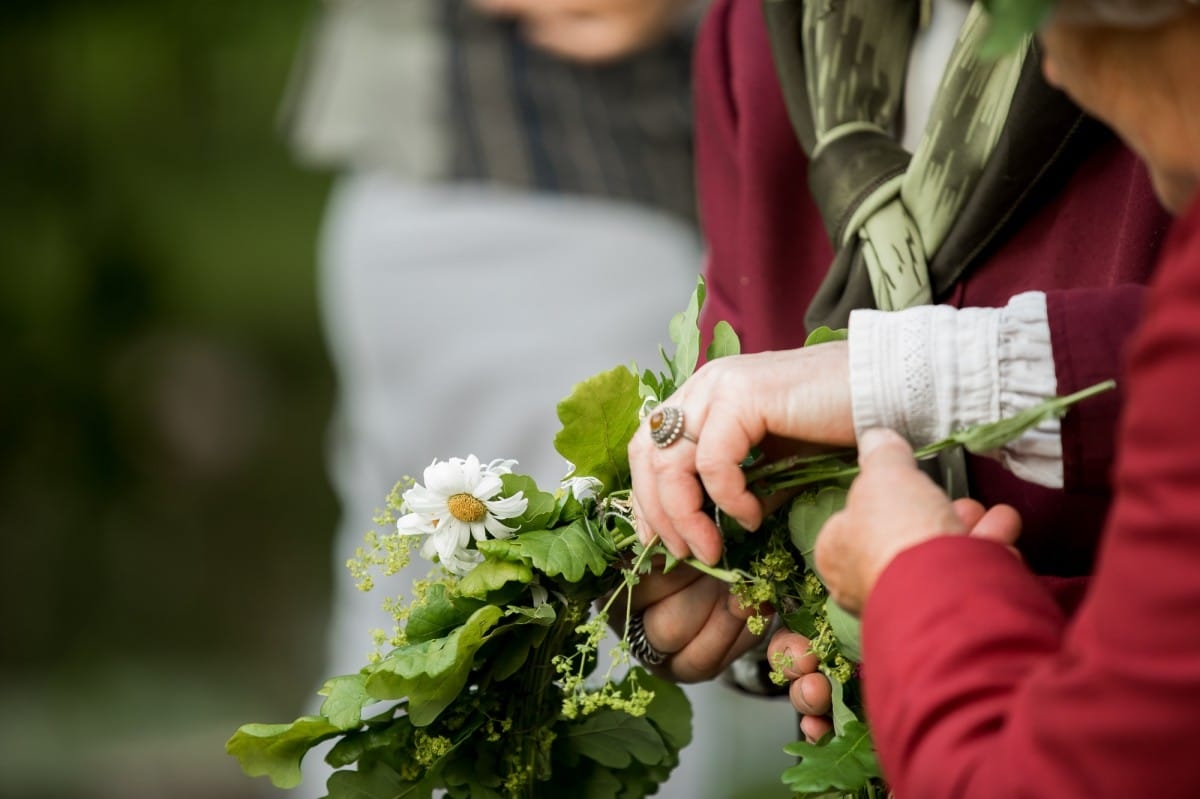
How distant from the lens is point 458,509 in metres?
1.07

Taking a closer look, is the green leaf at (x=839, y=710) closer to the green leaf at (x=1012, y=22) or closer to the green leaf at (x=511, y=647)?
the green leaf at (x=511, y=647)

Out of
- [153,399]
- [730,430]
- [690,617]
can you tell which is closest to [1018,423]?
[730,430]

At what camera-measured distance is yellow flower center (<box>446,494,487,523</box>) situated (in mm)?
1065

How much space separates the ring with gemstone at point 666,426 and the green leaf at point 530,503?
0.16 m

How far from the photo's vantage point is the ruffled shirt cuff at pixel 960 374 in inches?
34.4

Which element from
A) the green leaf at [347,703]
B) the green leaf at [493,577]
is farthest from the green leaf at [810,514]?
the green leaf at [347,703]

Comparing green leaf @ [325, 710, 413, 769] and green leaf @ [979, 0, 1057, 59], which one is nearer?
green leaf @ [979, 0, 1057, 59]

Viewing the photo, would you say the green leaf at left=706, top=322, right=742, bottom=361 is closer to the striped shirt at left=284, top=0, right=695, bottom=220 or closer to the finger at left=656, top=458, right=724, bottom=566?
the finger at left=656, top=458, right=724, bottom=566

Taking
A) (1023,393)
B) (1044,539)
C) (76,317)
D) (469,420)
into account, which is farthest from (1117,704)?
(76,317)

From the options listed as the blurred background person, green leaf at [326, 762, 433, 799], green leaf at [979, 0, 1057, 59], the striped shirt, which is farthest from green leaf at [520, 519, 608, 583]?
the striped shirt

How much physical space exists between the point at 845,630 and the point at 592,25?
2.15m

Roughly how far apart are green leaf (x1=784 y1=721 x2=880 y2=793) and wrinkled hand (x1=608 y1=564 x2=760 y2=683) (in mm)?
166

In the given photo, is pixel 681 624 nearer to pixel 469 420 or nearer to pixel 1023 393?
pixel 1023 393

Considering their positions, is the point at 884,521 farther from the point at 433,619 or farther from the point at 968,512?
the point at 433,619
